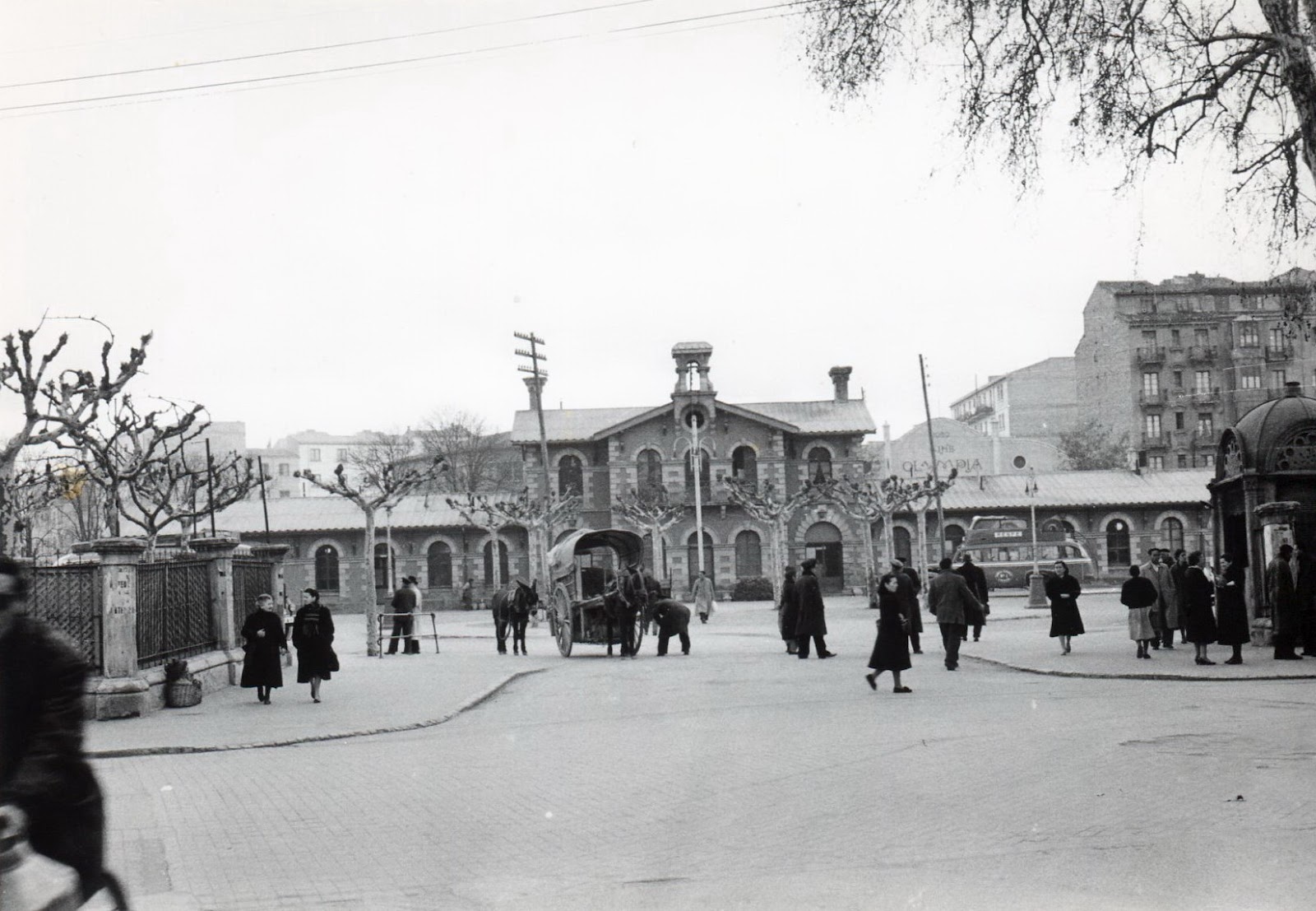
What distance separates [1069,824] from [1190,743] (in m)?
3.50

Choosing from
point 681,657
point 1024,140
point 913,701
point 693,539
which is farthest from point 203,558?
point 693,539

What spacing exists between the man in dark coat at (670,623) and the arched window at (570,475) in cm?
3485

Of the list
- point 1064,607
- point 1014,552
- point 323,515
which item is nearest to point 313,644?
point 1064,607

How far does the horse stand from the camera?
84.7 feet

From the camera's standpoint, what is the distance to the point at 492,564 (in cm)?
5922

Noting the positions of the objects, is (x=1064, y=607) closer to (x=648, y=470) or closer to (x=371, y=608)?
(x=371, y=608)

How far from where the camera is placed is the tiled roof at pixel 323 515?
58938 millimetres

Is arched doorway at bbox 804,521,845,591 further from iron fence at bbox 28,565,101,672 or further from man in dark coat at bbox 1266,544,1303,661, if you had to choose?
iron fence at bbox 28,565,101,672

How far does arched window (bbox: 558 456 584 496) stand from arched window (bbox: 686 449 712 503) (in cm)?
495

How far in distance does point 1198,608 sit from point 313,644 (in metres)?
11.9

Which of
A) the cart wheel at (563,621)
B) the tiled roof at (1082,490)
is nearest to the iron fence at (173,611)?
the cart wheel at (563,621)

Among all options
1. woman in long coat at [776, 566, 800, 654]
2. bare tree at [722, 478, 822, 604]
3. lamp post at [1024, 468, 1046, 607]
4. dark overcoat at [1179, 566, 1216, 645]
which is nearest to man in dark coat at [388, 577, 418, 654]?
woman in long coat at [776, 566, 800, 654]

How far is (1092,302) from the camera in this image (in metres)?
82.4

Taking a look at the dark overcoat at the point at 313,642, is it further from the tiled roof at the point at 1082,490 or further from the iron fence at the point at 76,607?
the tiled roof at the point at 1082,490
